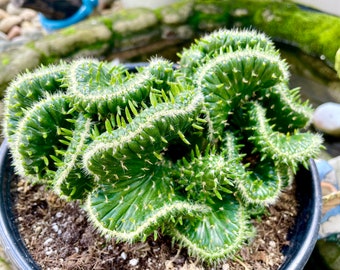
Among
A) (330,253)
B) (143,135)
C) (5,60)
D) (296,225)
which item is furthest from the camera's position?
(5,60)

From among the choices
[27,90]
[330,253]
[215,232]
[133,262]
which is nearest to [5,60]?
[27,90]

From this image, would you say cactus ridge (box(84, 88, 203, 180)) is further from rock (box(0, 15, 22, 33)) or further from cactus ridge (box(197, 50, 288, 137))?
rock (box(0, 15, 22, 33))

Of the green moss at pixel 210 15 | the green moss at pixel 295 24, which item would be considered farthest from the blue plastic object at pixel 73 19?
the green moss at pixel 295 24

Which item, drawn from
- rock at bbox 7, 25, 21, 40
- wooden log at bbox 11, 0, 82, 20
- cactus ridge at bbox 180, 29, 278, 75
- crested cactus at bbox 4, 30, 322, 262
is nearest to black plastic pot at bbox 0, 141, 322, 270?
crested cactus at bbox 4, 30, 322, 262

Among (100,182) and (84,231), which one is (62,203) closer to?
Answer: (84,231)

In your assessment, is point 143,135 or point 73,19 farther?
point 73,19

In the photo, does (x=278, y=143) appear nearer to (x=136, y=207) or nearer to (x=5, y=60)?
(x=136, y=207)

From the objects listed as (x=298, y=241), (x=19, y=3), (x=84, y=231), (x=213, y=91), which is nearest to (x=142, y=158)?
(x=213, y=91)
